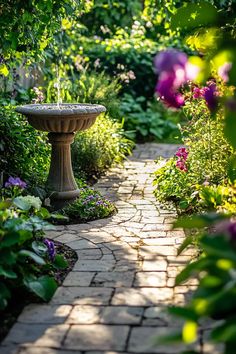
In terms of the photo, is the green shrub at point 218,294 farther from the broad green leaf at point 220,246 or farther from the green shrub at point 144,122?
the green shrub at point 144,122

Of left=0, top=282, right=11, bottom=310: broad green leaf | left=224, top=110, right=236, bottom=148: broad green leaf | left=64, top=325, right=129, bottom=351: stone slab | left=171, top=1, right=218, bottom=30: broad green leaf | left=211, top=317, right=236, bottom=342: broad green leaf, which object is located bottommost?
left=64, top=325, right=129, bottom=351: stone slab

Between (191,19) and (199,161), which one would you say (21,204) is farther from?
(199,161)

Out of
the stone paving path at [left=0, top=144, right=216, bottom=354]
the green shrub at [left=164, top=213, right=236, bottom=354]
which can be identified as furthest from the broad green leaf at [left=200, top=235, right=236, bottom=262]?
the stone paving path at [left=0, top=144, right=216, bottom=354]

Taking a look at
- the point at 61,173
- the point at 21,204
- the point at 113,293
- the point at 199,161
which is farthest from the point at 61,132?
the point at 113,293

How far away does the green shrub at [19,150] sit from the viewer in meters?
5.88

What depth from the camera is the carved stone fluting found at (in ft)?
19.6

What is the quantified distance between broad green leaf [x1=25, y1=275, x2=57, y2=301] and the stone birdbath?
210 cm

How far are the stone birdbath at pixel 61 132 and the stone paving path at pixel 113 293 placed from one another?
0.57m

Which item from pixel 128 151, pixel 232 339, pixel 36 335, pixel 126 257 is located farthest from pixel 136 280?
pixel 128 151

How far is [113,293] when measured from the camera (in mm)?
3912

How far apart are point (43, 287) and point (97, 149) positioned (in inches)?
152

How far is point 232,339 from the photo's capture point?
2496 millimetres

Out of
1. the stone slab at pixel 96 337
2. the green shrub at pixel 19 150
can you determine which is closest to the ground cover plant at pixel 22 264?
the stone slab at pixel 96 337

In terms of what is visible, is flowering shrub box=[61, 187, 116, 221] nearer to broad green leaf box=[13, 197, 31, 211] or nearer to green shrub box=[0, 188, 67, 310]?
Answer: green shrub box=[0, 188, 67, 310]
